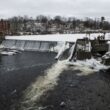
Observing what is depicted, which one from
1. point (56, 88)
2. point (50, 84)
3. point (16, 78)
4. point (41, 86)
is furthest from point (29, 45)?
point (56, 88)

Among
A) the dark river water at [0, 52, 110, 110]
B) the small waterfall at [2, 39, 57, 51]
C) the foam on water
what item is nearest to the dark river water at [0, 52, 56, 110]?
the dark river water at [0, 52, 110, 110]

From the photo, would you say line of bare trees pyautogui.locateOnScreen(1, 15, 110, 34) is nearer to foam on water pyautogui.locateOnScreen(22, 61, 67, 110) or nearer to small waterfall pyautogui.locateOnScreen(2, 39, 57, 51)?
small waterfall pyautogui.locateOnScreen(2, 39, 57, 51)

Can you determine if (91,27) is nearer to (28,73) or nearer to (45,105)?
(28,73)

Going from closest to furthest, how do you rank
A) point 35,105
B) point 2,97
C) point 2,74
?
1. point 35,105
2. point 2,97
3. point 2,74

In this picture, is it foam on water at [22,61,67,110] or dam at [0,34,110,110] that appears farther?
foam on water at [22,61,67,110]

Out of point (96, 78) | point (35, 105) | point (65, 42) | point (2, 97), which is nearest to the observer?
point (35, 105)

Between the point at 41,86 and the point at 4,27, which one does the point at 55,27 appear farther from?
the point at 41,86

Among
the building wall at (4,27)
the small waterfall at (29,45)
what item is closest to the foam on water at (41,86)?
the small waterfall at (29,45)

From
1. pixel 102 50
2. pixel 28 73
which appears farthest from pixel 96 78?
pixel 102 50

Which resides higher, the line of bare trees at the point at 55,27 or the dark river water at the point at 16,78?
the line of bare trees at the point at 55,27

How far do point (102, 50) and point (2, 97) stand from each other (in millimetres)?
24714

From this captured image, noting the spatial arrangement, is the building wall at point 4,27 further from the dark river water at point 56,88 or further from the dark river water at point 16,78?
the dark river water at point 56,88

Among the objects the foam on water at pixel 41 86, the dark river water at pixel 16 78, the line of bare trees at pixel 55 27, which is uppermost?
the line of bare trees at pixel 55 27

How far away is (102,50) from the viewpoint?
41594 millimetres
